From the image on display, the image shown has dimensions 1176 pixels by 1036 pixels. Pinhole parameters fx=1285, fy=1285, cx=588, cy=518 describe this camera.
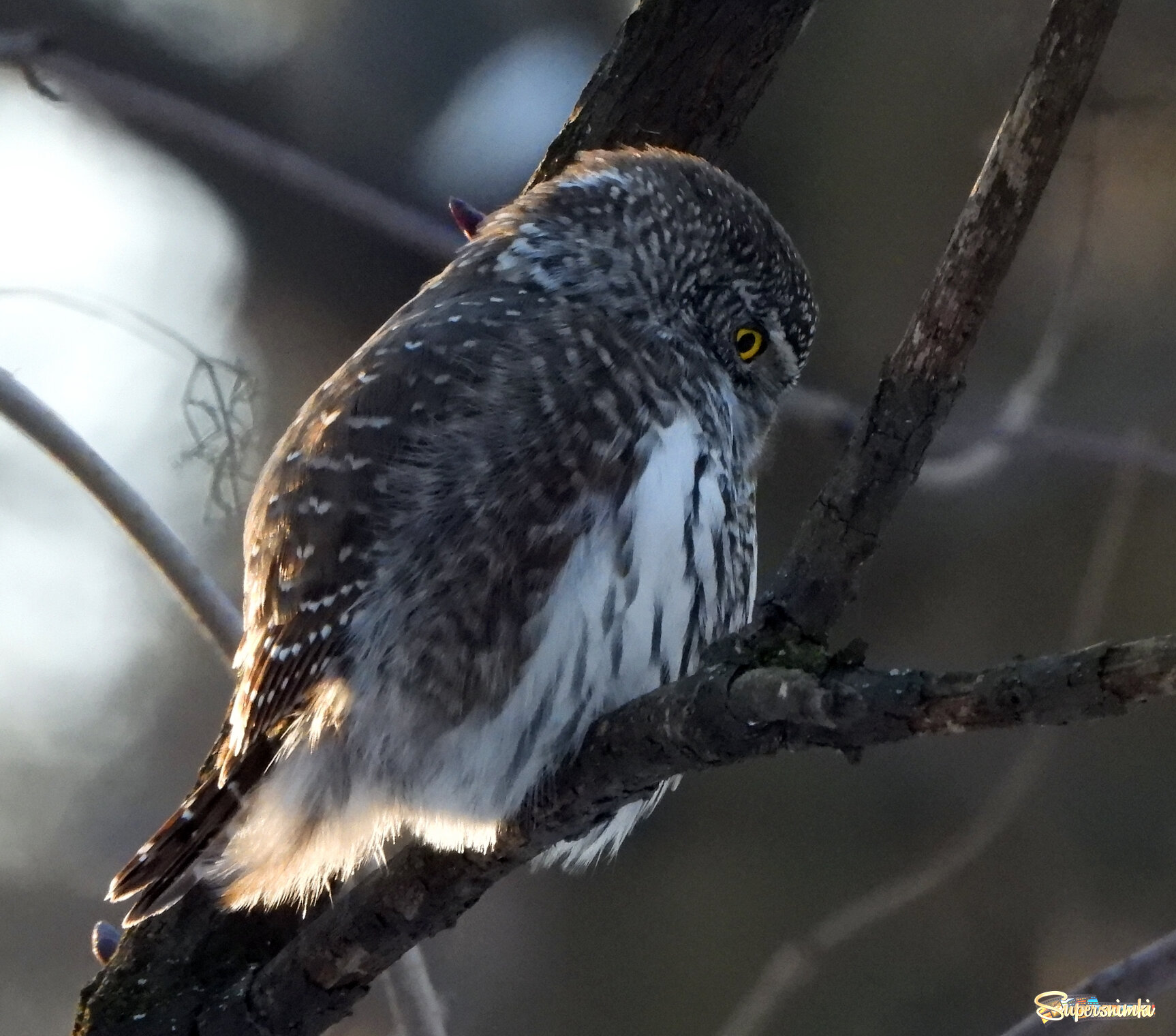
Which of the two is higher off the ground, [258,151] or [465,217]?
[258,151]

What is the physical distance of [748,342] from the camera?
1945 mm

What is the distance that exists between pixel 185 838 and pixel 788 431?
1374 millimetres

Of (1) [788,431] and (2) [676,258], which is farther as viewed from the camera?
(1) [788,431]

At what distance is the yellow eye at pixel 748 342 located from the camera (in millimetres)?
1924

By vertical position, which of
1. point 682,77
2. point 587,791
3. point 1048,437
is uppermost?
point 682,77

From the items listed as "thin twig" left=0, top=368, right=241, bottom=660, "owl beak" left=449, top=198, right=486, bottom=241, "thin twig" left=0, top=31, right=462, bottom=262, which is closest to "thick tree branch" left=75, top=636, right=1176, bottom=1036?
"thin twig" left=0, top=368, right=241, bottom=660

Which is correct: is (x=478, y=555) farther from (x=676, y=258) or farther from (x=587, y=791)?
(x=676, y=258)

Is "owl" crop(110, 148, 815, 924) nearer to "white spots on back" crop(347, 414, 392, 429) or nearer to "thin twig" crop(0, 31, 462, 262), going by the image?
"white spots on back" crop(347, 414, 392, 429)

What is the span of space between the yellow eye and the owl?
3cm

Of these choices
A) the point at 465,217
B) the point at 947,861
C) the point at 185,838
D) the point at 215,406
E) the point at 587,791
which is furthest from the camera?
the point at 947,861

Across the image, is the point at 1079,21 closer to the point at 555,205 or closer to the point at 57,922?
the point at 555,205

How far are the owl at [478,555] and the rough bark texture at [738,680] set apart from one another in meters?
0.10

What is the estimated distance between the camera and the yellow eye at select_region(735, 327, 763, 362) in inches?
75.7
